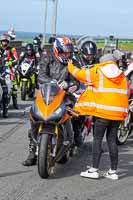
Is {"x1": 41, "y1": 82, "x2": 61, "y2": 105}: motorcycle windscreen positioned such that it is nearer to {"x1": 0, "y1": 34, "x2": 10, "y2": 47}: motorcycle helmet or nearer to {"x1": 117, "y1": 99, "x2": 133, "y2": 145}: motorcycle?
{"x1": 117, "y1": 99, "x2": 133, "y2": 145}: motorcycle

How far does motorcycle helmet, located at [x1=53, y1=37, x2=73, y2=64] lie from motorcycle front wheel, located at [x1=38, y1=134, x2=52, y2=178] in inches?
56.7

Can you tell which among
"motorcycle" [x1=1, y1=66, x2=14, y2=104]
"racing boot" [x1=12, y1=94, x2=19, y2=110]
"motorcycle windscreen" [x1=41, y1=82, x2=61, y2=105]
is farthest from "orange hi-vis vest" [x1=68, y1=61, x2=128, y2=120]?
"racing boot" [x1=12, y1=94, x2=19, y2=110]

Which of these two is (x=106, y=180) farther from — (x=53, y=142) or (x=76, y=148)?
(x=76, y=148)

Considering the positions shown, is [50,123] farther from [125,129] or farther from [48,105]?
[125,129]

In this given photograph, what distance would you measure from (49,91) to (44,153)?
819 mm

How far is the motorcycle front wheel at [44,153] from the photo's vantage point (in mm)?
6332

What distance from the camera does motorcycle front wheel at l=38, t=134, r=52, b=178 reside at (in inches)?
249

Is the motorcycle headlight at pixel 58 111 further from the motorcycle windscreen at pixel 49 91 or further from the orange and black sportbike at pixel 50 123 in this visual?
the motorcycle windscreen at pixel 49 91

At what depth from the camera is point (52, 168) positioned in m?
6.84

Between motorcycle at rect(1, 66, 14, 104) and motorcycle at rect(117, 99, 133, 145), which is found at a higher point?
motorcycle at rect(1, 66, 14, 104)

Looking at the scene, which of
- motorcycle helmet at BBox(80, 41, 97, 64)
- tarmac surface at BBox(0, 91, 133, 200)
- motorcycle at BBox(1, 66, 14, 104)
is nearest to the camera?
tarmac surface at BBox(0, 91, 133, 200)

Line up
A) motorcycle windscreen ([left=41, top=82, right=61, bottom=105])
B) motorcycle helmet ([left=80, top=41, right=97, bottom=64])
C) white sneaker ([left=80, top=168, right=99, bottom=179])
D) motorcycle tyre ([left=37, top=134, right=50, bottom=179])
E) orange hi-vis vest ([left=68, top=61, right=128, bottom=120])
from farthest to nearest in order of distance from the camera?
1. motorcycle helmet ([left=80, top=41, right=97, bottom=64])
2. white sneaker ([left=80, top=168, right=99, bottom=179])
3. motorcycle windscreen ([left=41, top=82, right=61, bottom=105])
4. orange hi-vis vest ([left=68, top=61, right=128, bottom=120])
5. motorcycle tyre ([left=37, top=134, right=50, bottom=179])

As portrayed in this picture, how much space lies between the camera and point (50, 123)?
21.3 ft

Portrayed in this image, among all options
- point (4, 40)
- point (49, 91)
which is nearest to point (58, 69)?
point (49, 91)
